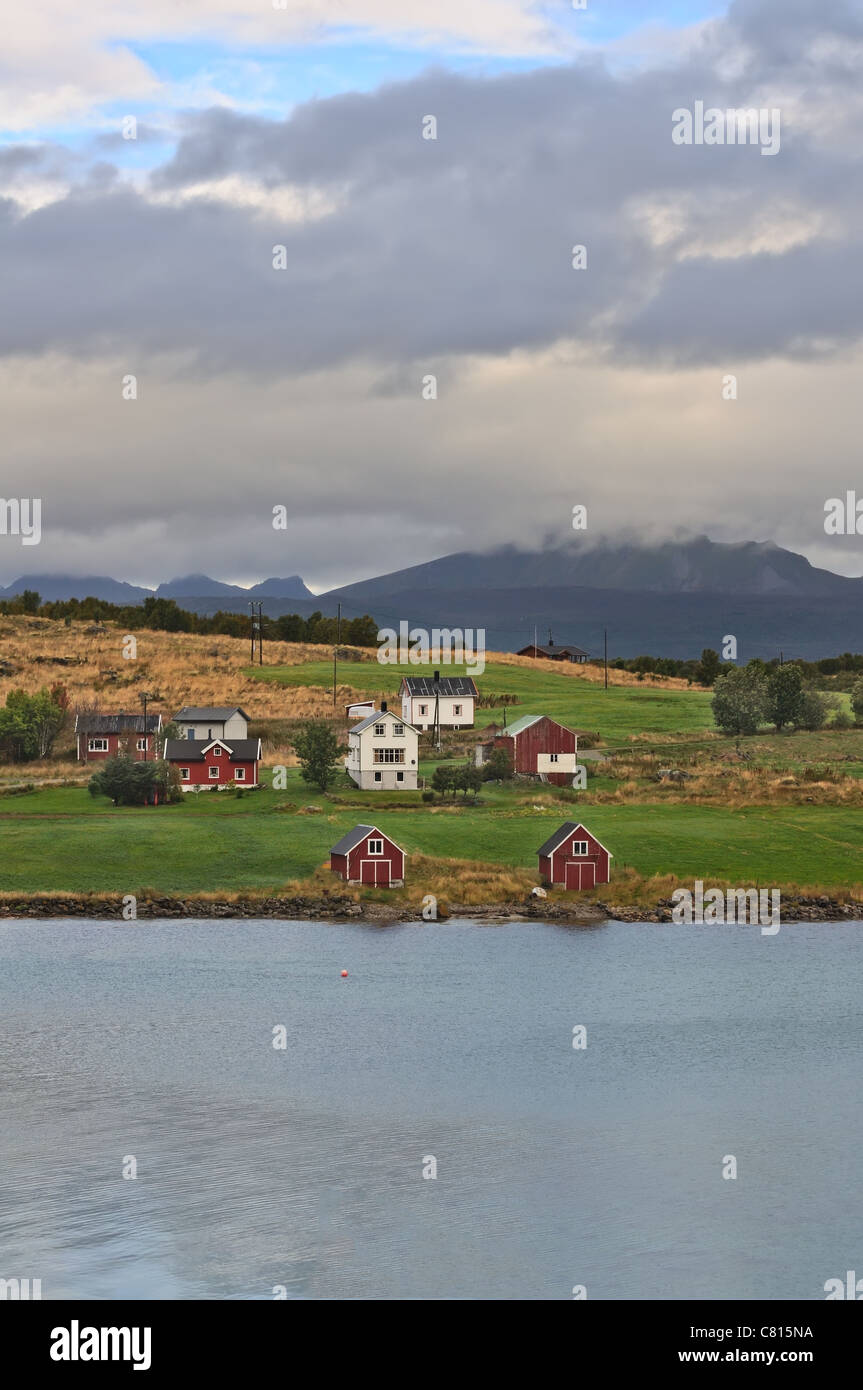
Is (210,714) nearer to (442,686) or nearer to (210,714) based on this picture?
(210,714)

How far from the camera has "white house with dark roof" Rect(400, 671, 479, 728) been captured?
12569 centimetres

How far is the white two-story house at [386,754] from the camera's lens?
9850cm

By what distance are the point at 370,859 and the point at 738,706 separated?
54.1 metres

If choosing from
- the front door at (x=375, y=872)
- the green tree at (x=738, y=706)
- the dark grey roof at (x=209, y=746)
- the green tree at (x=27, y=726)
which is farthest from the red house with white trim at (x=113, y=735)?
the green tree at (x=738, y=706)

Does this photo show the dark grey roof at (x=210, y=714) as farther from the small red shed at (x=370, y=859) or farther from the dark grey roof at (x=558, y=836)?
the dark grey roof at (x=558, y=836)

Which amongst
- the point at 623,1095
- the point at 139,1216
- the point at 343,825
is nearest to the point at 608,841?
the point at 343,825

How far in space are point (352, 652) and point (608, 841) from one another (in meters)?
101

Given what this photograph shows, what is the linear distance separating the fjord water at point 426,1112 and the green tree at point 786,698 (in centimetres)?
5788

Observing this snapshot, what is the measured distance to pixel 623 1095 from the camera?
47688 millimetres

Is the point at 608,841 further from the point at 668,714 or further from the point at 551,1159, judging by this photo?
the point at 668,714

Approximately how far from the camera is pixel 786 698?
12588 cm

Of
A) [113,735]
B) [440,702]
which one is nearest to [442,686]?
[440,702]
